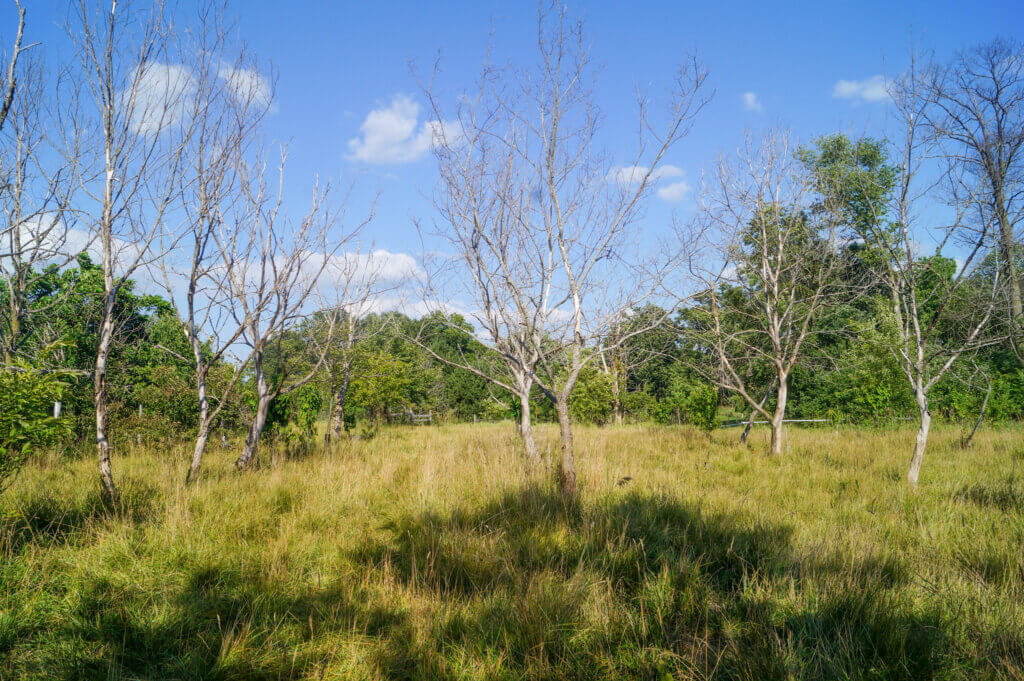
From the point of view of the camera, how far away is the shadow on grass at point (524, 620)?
225 centimetres

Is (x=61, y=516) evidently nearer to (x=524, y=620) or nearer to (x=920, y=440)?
(x=524, y=620)

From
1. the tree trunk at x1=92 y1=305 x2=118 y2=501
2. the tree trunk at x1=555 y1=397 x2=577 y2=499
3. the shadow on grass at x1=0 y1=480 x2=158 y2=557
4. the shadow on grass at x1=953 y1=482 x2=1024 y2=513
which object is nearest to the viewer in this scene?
the shadow on grass at x1=0 y1=480 x2=158 y2=557

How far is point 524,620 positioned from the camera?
2.54 metres

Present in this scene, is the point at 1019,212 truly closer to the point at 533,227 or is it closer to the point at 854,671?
the point at 533,227

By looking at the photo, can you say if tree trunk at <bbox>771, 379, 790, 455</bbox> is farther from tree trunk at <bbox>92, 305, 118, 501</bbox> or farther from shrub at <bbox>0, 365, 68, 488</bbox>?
shrub at <bbox>0, 365, 68, 488</bbox>

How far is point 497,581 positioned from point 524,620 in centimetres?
61

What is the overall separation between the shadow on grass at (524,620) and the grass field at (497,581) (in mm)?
14

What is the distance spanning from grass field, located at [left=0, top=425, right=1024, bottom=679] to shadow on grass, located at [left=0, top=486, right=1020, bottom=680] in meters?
0.01

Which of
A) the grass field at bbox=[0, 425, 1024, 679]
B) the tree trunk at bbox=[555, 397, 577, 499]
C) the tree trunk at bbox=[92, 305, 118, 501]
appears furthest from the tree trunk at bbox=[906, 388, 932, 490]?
the tree trunk at bbox=[92, 305, 118, 501]

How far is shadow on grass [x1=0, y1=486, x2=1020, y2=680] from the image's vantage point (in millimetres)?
2246

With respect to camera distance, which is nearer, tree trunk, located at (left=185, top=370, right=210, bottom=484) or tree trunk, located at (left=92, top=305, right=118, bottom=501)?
tree trunk, located at (left=92, top=305, right=118, bottom=501)

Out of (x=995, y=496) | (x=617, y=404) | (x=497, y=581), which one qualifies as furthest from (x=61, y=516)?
(x=617, y=404)

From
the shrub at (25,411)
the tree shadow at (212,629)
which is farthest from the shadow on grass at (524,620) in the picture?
the shrub at (25,411)

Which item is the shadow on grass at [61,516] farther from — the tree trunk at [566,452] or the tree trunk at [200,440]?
the tree trunk at [566,452]
